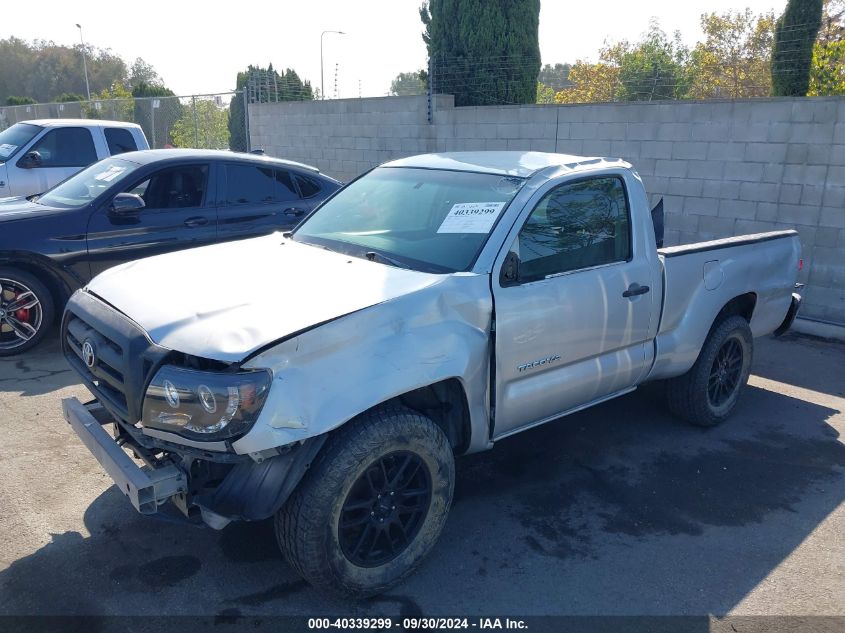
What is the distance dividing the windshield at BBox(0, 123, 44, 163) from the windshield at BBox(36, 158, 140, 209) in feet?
11.1

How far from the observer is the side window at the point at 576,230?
148 inches

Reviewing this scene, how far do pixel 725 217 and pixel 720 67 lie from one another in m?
3.23

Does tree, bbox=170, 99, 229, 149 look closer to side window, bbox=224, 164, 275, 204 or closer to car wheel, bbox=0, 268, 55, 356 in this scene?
side window, bbox=224, 164, 275, 204

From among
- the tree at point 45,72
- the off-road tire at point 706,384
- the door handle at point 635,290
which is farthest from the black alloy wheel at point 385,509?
the tree at point 45,72

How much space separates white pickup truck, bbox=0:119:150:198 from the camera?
30.7ft

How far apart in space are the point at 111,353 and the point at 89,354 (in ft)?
0.76

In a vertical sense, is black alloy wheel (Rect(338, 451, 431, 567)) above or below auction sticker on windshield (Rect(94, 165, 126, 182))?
below

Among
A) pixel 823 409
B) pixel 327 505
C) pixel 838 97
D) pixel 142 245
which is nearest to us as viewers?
pixel 327 505

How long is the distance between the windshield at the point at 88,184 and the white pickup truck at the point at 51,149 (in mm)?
2746

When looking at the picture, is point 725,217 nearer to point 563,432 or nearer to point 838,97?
point 838,97

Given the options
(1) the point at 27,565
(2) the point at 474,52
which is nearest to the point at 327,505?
(1) the point at 27,565

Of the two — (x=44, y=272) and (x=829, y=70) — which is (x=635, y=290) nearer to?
(x=44, y=272)

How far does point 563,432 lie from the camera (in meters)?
4.98

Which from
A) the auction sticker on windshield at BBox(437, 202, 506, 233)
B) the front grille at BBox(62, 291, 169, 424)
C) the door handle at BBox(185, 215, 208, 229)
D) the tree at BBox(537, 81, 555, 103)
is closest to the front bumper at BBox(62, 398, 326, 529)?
the front grille at BBox(62, 291, 169, 424)
